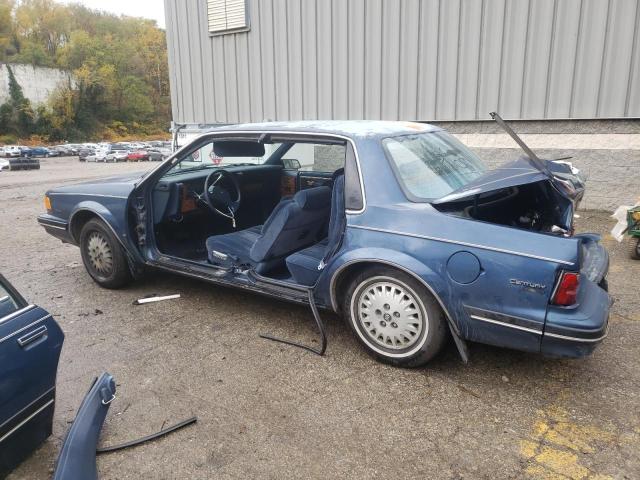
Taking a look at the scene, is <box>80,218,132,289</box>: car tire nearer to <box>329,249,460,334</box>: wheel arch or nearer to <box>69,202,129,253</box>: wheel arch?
<box>69,202,129,253</box>: wheel arch

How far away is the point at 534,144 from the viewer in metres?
8.03

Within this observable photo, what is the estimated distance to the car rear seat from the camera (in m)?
3.39

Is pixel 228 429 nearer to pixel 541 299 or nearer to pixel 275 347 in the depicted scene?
pixel 275 347

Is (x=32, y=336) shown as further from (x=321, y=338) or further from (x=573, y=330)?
(x=573, y=330)

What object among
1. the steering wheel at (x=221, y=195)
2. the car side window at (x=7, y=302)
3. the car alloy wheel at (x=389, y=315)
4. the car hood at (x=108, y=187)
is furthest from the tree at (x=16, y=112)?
the car alloy wheel at (x=389, y=315)

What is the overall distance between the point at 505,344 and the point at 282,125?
7.07 ft

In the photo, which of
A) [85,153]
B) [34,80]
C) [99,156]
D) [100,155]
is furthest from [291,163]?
[34,80]

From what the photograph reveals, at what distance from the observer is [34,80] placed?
225 ft

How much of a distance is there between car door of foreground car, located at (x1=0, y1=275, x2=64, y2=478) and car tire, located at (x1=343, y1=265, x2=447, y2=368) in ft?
5.73

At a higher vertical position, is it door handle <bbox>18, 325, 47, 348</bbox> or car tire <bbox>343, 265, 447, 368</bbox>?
door handle <bbox>18, 325, 47, 348</bbox>

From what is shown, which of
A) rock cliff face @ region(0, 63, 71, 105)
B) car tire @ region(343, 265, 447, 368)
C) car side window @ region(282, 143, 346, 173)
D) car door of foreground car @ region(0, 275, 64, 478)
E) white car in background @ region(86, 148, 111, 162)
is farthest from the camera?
rock cliff face @ region(0, 63, 71, 105)

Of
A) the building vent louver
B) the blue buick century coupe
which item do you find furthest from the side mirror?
the building vent louver

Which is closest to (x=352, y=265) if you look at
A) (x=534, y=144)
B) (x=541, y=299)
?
(x=541, y=299)

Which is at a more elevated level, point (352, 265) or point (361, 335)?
point (352, 265)
